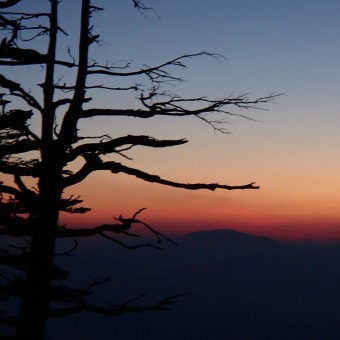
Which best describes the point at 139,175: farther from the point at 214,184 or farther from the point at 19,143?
the point at 19,143

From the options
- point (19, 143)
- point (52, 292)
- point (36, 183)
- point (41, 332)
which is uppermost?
point (19, 143)

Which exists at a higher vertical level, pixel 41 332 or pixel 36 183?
pixel 36 183

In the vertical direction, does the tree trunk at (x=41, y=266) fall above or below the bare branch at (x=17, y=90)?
below

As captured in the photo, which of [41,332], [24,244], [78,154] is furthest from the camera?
[24,244]

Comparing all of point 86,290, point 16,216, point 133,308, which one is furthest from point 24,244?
point 133,308

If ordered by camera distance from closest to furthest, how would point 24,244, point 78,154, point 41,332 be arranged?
point 41,332, point 78,154, point 24,244

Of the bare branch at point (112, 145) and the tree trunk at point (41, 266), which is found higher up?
the bare branch at point (112, 145)

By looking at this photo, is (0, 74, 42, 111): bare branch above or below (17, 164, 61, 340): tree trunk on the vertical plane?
above

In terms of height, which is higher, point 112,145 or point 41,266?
point 112,145

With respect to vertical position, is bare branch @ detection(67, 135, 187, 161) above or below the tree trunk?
above

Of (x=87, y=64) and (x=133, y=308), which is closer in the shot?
(x=133, y=308)

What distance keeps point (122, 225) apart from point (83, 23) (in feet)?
8.04

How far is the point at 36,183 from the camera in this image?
6996 mm

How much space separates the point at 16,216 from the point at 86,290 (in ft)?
3.84
